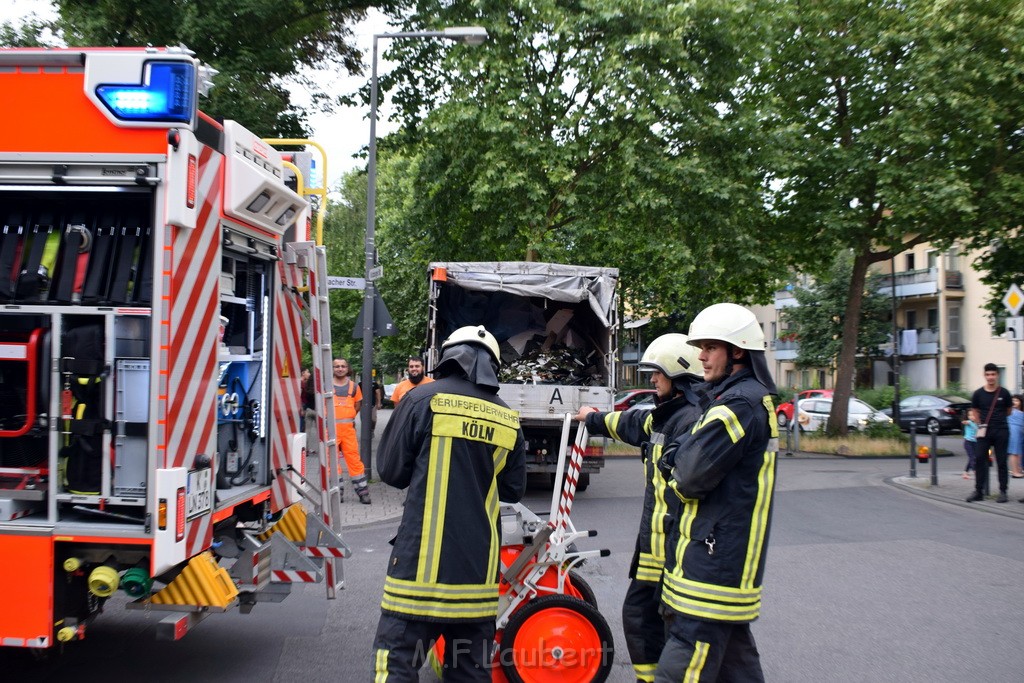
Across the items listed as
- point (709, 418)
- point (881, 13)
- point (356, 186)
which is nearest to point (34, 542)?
point (709, 418)

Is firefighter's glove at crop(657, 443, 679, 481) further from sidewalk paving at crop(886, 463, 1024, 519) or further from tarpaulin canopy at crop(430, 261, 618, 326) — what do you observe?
sidewalk paving at crop(886, 463, 1024, 519)

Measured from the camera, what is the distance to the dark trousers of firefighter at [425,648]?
3641mm

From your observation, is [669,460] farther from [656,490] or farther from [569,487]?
[569,487]

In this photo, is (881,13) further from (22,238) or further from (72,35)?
(22,238)

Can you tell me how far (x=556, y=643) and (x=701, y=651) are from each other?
51.2 inches

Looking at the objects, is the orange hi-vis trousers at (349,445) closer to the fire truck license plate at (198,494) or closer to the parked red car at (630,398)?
the fire truck license plate at (198,494)

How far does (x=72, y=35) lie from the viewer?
11.0 meters

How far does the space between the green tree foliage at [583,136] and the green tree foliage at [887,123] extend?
1.64m

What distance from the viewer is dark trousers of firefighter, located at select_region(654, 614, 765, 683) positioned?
11.2ft

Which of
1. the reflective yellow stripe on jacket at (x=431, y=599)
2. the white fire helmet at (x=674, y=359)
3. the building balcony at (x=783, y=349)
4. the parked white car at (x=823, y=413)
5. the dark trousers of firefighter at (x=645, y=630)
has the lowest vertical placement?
the parked white car at (x=823, y=413)

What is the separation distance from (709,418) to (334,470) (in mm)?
2691

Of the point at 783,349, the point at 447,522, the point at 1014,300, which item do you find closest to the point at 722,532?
the point at 447,522

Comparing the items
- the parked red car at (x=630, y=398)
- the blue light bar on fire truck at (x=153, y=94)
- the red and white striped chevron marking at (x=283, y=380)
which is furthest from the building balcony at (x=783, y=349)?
the blue light bar on fire truck at (x=153, y=94)

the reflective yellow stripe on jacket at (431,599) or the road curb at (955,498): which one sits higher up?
the reflective yellow stripe on jacket at (431,599)
